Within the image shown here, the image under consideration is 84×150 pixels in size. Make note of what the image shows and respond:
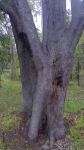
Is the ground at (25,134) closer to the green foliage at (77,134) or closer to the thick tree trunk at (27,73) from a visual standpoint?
the green foliage at (77,134)

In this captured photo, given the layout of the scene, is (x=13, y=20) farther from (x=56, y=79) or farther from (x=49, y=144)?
Answer: (x=49, y=144)

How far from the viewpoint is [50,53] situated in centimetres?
1152

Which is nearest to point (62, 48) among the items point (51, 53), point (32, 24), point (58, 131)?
point (51, 53)

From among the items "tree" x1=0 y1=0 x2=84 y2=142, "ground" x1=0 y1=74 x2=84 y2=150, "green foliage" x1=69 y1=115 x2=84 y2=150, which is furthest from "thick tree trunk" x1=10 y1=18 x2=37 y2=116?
"green foliage" x1=69 y1=115 x2=84 y2=150

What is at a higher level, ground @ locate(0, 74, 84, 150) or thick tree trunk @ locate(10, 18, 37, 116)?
thick tree trunk @ locate(10, 18, 37, 116)

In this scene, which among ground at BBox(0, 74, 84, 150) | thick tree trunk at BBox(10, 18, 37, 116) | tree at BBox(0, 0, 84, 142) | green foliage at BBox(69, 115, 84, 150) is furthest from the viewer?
thick tree trunk at BBox(10, 18, 37, 116)

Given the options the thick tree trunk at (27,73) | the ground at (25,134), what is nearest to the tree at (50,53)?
the ground at (25,134)

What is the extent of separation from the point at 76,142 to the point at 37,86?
2002 millimetres

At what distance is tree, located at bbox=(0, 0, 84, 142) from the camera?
11453 mm

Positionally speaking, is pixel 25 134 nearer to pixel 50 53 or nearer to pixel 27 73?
pixel 27 73

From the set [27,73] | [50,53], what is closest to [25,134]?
[27,73]

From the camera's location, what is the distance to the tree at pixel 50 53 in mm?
11453

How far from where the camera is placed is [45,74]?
37.9 feet

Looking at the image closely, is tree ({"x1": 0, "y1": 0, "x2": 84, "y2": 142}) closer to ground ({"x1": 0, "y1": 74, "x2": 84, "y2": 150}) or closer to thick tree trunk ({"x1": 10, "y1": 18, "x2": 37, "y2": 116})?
ground ({"x1": 0, "y1": 74, "x2": 84, "y2": 150})
